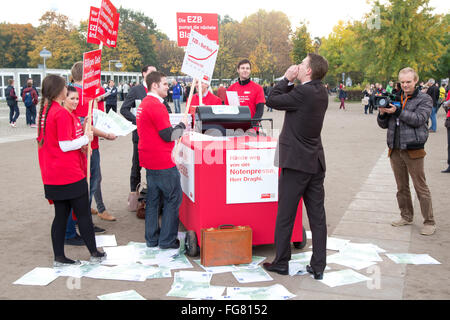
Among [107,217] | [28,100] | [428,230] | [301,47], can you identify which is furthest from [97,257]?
[301,47]

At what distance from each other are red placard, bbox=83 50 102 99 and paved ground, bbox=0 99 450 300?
5.64 ft

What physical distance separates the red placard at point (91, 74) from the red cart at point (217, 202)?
1.21 m

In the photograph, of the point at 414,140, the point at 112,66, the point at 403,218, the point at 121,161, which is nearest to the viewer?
the point at 414,140

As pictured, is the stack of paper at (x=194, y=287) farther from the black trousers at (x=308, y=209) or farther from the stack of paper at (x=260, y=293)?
the black trousers at (x=308, y=209)

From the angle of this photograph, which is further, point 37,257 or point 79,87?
point 79,87

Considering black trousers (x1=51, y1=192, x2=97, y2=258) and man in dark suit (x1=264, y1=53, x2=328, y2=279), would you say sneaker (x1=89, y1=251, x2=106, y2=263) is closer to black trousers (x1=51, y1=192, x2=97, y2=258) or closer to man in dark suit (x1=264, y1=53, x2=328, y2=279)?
black trousers (x1=51, y1=192, x2=97, y2=258)

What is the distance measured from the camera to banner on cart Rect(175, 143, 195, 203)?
480 centimetres

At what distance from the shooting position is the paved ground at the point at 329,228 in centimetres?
396

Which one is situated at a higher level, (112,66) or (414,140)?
(112,66)

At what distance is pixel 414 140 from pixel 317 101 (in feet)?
6.96

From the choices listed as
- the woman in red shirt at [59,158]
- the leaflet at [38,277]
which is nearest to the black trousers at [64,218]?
the woman in red shirt at [59,158]
